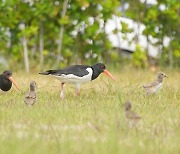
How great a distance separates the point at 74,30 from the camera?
55.7 ft

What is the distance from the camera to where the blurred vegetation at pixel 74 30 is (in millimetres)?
16141

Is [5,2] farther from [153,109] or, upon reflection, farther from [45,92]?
[153,109]

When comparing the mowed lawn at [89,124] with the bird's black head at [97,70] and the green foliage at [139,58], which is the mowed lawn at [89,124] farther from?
the green foliage at [139,58]

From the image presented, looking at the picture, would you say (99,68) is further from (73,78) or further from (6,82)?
(6,82)

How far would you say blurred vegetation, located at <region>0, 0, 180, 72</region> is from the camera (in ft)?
53.0

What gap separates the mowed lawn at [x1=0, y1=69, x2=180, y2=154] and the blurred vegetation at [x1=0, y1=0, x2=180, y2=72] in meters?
5.04

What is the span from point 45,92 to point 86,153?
219 inches

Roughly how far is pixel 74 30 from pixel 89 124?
10006 mm

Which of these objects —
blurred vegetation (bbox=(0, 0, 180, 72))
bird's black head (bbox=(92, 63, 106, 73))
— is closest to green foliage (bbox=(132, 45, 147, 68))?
blurred vegetation (bbox=(0, 0, 180, 72))

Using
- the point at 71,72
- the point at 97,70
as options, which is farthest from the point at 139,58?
the point at 71,72

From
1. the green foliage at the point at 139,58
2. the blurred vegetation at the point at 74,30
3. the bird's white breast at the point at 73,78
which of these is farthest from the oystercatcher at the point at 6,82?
the green foliage at the point at 139,58

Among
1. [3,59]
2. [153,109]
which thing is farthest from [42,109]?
[3,59]

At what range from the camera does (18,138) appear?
6180 millimetres

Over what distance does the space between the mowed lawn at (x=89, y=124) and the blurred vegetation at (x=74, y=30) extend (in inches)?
198
